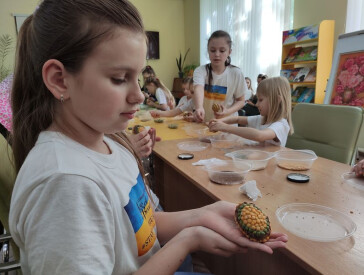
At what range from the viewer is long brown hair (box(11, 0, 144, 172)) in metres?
0.52

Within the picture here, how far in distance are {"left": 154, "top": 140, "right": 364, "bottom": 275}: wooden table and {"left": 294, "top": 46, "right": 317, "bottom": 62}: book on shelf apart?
98.3 inches

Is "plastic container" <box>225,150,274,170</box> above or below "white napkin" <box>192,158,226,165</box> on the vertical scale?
above

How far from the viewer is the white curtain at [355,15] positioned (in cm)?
314

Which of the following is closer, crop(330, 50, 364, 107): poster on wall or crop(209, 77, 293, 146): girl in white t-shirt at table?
crop(209, 77, 293, 146): girl in white t-shirt at table

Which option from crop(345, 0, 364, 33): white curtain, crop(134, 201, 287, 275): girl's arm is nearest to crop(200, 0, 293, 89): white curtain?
crop(345, 0, 364, 33): white curtain

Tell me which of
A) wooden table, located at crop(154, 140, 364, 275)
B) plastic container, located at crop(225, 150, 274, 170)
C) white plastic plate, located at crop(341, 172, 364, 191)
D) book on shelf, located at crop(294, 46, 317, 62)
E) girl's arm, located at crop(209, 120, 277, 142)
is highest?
book on shelf, located at crop(294, 46, 317, 62)

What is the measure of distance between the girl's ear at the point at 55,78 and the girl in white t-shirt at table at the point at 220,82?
180cm

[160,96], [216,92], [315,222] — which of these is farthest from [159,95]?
[315,222]

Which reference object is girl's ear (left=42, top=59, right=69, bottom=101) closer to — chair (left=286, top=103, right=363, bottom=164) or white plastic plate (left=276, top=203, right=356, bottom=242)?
white plastic plate (left=276, top=203, right=356, bottom=242)

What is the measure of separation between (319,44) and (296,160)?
9.12 ft

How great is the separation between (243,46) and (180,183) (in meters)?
4.22

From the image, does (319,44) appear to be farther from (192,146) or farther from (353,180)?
(353,180)

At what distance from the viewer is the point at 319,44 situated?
3.40m

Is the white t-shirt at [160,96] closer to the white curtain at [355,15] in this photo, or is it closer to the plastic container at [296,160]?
the white curtain at [355,15]
